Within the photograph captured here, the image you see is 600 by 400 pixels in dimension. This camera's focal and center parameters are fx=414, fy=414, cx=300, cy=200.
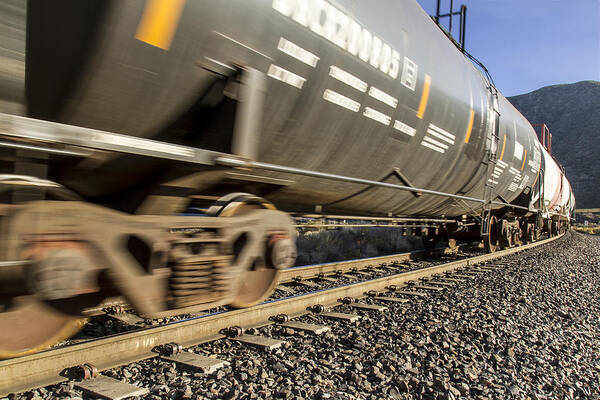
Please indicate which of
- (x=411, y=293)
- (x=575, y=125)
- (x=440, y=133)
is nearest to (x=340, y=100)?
(x=440, y=133)

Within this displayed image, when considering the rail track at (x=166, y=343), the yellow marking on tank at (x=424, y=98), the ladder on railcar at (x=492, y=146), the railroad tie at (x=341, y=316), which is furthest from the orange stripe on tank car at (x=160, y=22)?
the ladder on railcar at (x=492, y=146)

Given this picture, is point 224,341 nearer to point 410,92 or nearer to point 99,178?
point 99,178

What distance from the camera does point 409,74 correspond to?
13.5 ft

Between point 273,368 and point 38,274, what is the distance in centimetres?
149

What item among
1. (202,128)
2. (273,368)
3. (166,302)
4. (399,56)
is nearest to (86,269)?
(166,302)

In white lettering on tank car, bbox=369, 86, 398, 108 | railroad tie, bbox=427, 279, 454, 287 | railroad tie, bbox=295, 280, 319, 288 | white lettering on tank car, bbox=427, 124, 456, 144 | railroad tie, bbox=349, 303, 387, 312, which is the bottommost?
railroad tie, bbox=295, 280, 319, 288

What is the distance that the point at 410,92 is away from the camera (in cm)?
419

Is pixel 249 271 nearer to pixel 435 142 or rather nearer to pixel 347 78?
pixel 347 78

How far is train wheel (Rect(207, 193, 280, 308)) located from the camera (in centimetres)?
293

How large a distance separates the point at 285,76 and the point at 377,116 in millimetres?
1282

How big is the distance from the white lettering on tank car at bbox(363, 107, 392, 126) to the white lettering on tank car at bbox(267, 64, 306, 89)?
923 millimetres

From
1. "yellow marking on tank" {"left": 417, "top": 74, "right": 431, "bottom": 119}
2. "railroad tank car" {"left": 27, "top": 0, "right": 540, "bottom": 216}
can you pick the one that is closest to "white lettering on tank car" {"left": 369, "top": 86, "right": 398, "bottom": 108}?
"railroad tank car" {"left": 27, "top": 0, "right": 540, "bottom": 216}

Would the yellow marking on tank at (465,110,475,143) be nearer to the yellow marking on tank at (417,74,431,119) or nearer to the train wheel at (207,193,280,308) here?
the yellow marking on tank at (417,74,431,119)

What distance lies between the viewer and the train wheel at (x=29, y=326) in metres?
2.23
